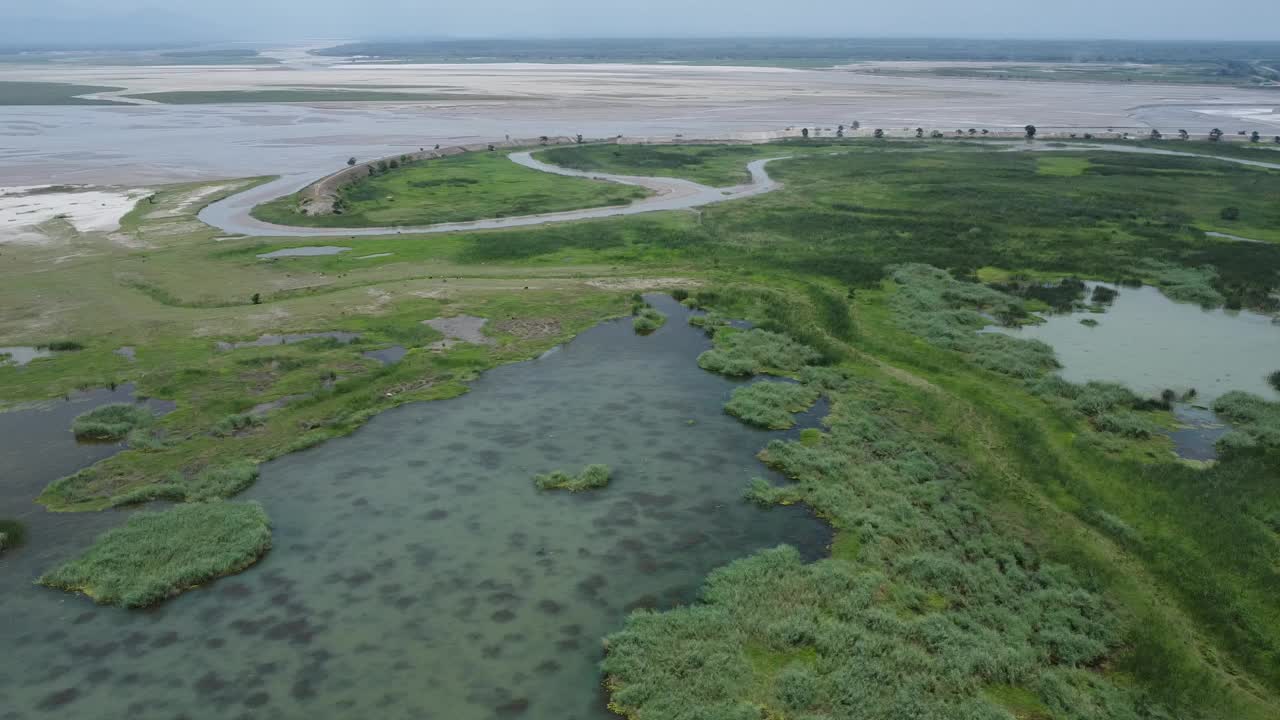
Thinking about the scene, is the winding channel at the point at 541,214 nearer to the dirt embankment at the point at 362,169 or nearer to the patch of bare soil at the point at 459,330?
the dirt embankment at the point at 362,169

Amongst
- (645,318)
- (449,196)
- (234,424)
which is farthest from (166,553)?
(449,196)

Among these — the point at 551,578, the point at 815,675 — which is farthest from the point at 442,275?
the point at 815,675

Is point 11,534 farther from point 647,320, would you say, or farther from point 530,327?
point 647,320

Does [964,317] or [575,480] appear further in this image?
[964,317]

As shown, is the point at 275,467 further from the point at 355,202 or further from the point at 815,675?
the point at 355,202

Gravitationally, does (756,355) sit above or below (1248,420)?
above

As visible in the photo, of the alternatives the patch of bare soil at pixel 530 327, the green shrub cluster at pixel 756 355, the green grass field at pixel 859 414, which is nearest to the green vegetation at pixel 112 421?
the green grass field at pixel 859 414

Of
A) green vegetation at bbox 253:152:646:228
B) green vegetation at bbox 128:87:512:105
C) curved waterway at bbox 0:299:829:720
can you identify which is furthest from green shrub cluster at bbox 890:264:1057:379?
green vegetation at bbox 128:87:512:105
